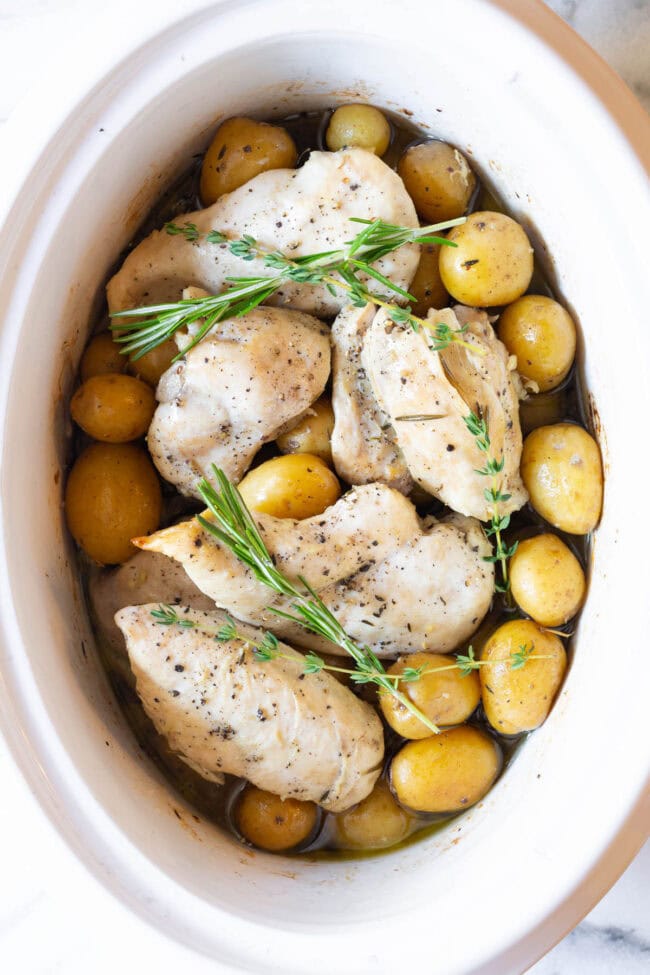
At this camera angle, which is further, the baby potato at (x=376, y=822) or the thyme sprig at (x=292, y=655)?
the baby potato at (x=376, y=822)

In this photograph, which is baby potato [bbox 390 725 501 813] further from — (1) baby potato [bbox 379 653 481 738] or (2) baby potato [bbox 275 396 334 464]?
(2) baby potato [bbox 275 396 334 464]

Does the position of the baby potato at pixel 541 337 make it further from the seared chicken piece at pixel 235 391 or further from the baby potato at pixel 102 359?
the baby potato at pixel 102 359

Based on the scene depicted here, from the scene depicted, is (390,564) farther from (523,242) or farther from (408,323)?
(523,242)

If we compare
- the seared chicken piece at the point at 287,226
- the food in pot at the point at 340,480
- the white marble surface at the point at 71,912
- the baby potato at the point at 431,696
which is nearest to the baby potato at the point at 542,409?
the food in pot at the point at 340,480

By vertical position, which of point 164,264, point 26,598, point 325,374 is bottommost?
point 26,598

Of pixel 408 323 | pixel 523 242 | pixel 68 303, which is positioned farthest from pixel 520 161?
pixel 68 303

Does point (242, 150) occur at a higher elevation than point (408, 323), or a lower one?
higher

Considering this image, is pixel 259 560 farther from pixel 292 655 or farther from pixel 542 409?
pixel 542 409
